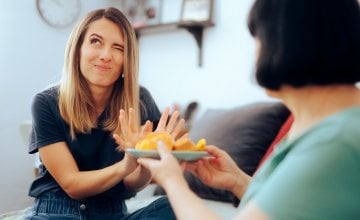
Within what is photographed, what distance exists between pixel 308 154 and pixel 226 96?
2.03 m

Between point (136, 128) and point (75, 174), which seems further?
point (75, 174)

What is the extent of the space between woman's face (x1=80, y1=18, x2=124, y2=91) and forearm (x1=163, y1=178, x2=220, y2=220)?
767 millimetres

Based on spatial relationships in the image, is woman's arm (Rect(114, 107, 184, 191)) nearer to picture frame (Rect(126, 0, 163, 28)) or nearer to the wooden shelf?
the wooden shelf

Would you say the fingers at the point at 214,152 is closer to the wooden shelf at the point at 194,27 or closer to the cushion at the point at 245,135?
the cushion at the point at 245,135

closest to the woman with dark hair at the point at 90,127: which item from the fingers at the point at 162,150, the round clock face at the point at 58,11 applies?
the fingers at the point at 162,150

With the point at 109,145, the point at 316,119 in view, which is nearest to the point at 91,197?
the point at 109,145

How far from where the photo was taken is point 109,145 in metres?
1.66

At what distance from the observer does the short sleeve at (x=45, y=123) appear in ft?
5.16

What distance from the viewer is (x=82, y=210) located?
1558 millimetres

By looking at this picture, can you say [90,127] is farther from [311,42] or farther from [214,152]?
[311,42]

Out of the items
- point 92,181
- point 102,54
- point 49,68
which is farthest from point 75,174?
point 49,68

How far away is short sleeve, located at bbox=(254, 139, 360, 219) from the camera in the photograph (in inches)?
29.4

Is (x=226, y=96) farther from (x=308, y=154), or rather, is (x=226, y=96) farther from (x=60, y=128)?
(x=308, y=154)

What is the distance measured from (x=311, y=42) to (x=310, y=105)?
0.39 ft
